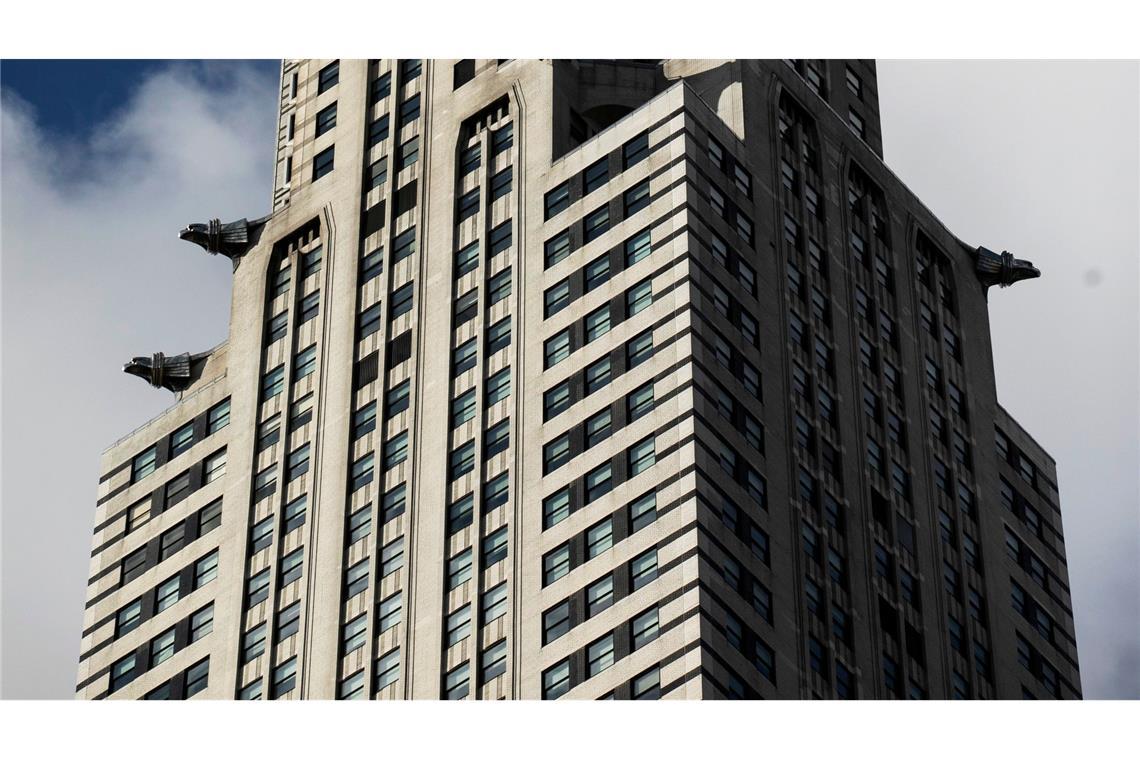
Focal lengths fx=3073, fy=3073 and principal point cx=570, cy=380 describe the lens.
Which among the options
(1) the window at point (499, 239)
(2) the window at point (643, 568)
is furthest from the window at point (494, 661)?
(1) the window at point (499, 239)

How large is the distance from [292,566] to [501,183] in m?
20.4

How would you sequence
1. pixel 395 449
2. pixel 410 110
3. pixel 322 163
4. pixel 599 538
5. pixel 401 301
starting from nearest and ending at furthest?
1. pixel 599 538
2. pixel 395 449
3. pixel 401 301
4. pixel 410 110
5. pixel 322 163

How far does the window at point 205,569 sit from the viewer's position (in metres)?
143

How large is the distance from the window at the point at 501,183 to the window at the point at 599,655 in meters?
28.2

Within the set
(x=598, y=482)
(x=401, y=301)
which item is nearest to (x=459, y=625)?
(x=598, y=482)

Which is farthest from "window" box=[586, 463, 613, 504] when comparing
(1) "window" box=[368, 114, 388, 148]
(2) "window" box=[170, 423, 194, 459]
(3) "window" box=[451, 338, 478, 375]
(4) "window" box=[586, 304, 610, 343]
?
(2) "window" box=[170, 423, 194, 459]

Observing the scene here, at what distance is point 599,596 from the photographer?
4870 inches

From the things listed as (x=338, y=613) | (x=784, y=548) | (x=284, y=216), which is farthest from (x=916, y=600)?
(x=284, y=216)

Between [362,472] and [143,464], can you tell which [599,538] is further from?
[143,464]

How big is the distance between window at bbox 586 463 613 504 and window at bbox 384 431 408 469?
472 inches

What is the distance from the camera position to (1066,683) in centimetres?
14850

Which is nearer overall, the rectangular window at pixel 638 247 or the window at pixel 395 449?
the rectangular window at pixel 638 247

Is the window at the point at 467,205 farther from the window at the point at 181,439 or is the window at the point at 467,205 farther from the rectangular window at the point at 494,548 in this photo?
the rectangular window at the point at 494,548

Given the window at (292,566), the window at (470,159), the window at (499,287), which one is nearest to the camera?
the window at (292,566)
